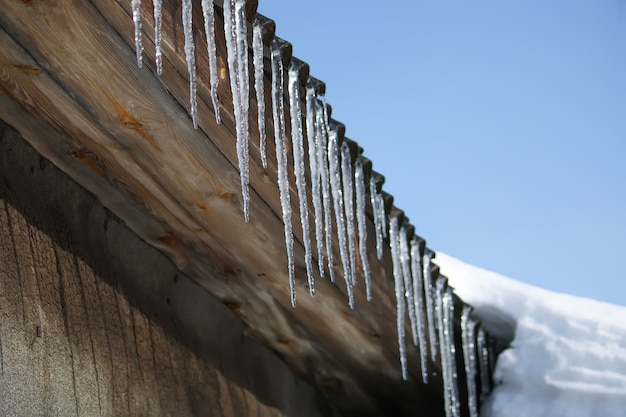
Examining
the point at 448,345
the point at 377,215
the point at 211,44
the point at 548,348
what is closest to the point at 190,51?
Answer: the point at 211,44

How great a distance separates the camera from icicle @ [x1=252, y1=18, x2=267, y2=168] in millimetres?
2983

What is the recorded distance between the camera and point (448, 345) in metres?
4.59

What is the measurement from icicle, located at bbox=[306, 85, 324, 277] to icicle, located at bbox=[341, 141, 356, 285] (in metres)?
0.10

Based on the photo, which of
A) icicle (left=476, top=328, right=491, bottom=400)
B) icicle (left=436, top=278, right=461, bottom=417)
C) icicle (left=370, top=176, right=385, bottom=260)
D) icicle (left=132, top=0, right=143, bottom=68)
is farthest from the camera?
icicle (left=476, top=328, right=491, bottom=400)

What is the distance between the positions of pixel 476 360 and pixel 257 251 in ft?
6.13

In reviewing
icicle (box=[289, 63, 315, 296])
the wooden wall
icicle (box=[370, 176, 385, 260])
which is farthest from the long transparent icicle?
icicle (box=[370, 176, 385, 260])

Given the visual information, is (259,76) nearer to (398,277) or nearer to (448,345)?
(398,277)

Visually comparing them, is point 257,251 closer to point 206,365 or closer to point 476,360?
point 206,365

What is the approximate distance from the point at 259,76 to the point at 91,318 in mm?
1048

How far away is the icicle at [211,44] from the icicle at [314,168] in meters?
0.43

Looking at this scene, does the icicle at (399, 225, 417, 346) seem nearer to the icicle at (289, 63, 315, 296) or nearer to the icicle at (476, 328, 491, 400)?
the icicle at (289, 63, 315, 296)

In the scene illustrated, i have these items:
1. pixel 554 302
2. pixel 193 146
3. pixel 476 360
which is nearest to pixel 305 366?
pixel 476 360

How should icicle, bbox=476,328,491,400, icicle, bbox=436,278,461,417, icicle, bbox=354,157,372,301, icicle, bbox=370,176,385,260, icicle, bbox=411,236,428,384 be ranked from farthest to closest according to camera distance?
icicle, bbox=476,328,491,400 → icicle, bbox=436,278,461,417 → icicle, bbox=411,236,428,384 → icicle, bbox=370,176,385,260 → icicle, bbox=354,157,372,301

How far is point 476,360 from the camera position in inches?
203
